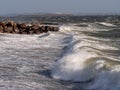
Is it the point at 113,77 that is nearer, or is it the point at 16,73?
the point at 113,77

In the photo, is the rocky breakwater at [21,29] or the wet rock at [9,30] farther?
Result: the wet rock at [9,30]

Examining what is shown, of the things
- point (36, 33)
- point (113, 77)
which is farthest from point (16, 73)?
point (36, 33)

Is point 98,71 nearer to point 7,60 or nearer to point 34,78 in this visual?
point 34,78

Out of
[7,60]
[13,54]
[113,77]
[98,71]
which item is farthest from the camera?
[13,54]

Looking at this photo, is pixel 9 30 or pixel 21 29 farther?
pixel 21 29

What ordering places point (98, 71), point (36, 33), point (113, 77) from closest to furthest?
point (113, 77), point (98, 71), point (36, 33)

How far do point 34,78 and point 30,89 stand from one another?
1618mm

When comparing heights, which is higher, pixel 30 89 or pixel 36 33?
pixel 30 89

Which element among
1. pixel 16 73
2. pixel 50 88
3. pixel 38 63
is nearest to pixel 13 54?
pixel 38 63

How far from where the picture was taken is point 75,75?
1323 centimetres

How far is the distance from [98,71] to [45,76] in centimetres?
177

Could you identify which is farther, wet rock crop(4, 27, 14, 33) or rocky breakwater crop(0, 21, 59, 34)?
wet rock crop(4, 27, 14, 33)

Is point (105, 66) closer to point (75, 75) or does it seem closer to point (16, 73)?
point (75, 75)

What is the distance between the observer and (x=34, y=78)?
13141 millimetres
